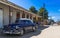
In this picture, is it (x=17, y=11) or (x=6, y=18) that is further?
(x=17, y=11)

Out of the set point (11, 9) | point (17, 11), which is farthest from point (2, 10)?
point (17, 11)

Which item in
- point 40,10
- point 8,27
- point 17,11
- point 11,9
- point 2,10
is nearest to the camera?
point 8,27

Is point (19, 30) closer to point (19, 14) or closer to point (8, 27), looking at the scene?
point (8, 27)

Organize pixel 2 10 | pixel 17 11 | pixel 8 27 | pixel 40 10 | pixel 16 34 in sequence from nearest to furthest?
pixel 8 27 → pixel 16 34 → pixel 2 10 → pixel 17 11 → pixel 40 10

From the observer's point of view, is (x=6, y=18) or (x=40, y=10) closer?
(x=6, y=18)

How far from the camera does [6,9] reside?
18.3 metres

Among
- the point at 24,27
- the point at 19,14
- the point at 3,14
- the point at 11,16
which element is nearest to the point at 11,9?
the point at 11,16

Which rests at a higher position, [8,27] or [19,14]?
[19,14]

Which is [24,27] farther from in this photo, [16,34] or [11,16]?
[11,16]

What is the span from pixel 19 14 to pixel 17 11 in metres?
1.27

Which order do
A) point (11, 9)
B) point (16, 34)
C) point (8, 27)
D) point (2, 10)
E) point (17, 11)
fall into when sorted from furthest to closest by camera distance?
point (17, 11) < point (11, 9) < point (2, 10) < point (16, 34) < point (8, 27)

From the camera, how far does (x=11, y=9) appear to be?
63.8 ft

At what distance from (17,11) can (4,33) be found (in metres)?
9.65

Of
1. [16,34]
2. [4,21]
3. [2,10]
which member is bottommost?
[16,34]
